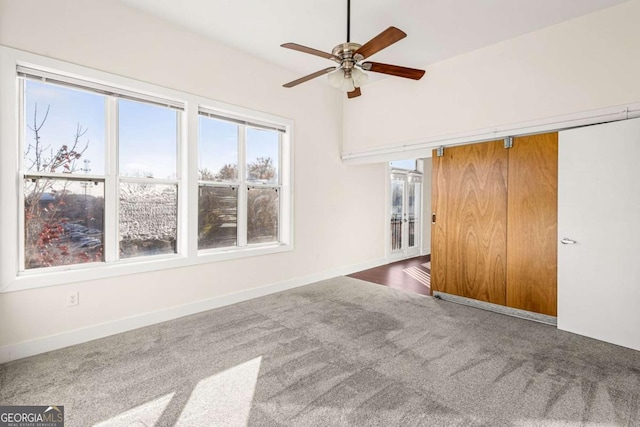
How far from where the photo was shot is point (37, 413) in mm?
1938

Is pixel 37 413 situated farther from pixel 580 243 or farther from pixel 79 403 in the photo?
pixel 580 243

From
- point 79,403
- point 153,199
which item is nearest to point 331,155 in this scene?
point 153,199

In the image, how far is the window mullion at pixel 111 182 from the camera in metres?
3.10

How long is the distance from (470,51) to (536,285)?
2975mm

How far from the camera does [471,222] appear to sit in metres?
4.05

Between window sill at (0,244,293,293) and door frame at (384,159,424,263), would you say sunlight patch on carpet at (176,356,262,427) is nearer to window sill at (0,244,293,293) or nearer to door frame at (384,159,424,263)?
window sill at (0,244,293,293)

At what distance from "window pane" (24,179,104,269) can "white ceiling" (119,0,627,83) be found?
76.5 inches

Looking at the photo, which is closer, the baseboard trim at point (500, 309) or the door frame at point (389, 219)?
the baseboard trim at point (500, 309)

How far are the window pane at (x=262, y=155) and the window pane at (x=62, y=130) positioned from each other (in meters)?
1.76

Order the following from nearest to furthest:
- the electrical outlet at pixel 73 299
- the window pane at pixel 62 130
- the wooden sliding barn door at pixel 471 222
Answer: the window pane at pixel 62 130, the electrical outlet at pixel 73 299, the wooden sliding barn door at pixel 471 222

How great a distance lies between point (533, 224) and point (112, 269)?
4.57 m

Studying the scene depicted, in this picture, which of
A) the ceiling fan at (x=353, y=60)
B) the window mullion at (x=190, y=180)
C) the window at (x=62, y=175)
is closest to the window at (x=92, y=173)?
the window at (x=62, y=175)

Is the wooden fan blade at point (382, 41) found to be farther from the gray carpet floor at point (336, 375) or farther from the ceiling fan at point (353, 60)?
the gray carpet floor at point (336, 375)

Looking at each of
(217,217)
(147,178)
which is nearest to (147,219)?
(147,178)
